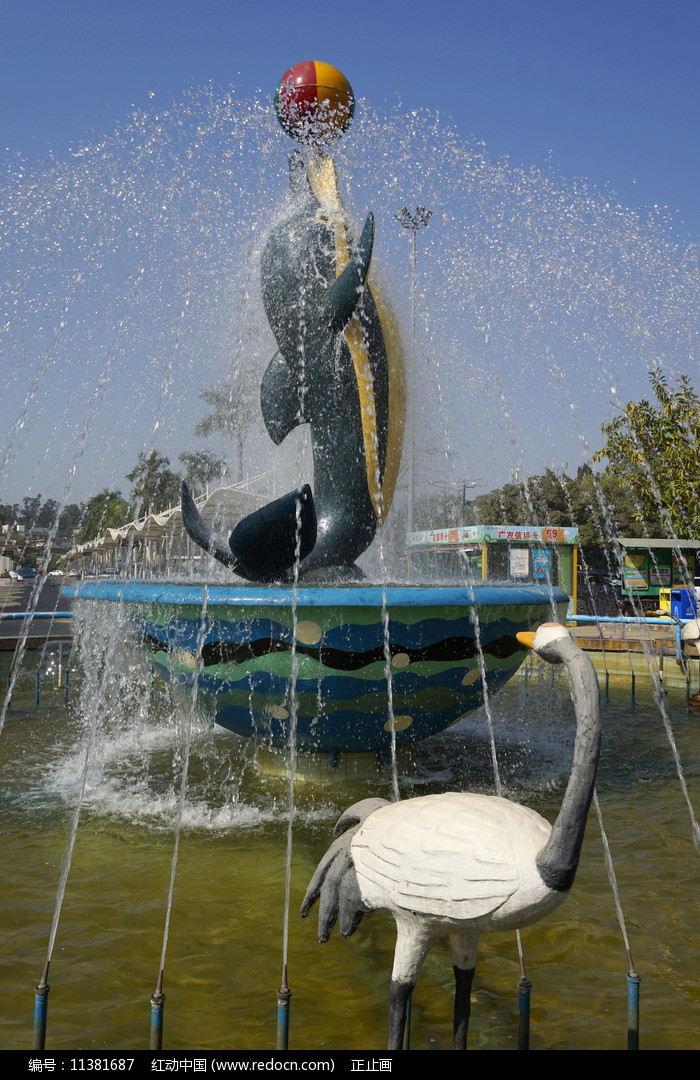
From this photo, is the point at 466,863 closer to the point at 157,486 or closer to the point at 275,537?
the point at 275,537

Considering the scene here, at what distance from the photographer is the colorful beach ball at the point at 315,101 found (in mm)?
6359

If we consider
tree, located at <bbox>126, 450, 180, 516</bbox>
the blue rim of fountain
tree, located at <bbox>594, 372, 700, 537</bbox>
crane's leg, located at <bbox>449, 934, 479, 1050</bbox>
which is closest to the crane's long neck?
crane's leg, located at <bbox>449, 934, 479, 1050</bbox>

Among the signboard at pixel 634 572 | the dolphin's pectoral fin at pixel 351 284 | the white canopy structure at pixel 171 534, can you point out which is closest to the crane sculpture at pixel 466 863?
the white canopy structure at pixel 171 534

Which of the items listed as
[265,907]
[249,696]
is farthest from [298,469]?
[265,907]

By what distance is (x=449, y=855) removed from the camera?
6.63 feet

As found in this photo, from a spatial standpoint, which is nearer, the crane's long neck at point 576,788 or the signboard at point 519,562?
the crane's long neck at point 576,788

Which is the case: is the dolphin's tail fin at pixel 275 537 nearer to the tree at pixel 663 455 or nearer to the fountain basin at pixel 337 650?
the fountain basin at pixel 337 650

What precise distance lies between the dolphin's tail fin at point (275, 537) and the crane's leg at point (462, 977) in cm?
262

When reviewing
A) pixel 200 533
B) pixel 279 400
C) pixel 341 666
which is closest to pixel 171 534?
pixel 279 400

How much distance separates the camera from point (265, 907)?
11.9ft

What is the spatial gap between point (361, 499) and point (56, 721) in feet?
14.4

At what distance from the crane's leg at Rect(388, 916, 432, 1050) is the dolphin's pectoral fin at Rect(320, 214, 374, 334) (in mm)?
4364

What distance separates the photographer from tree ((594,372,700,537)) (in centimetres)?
1599

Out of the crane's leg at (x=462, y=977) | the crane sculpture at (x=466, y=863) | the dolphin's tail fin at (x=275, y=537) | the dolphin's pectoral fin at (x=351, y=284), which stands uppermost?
the dolphin's pectoral fin at (x=351, y=284)
